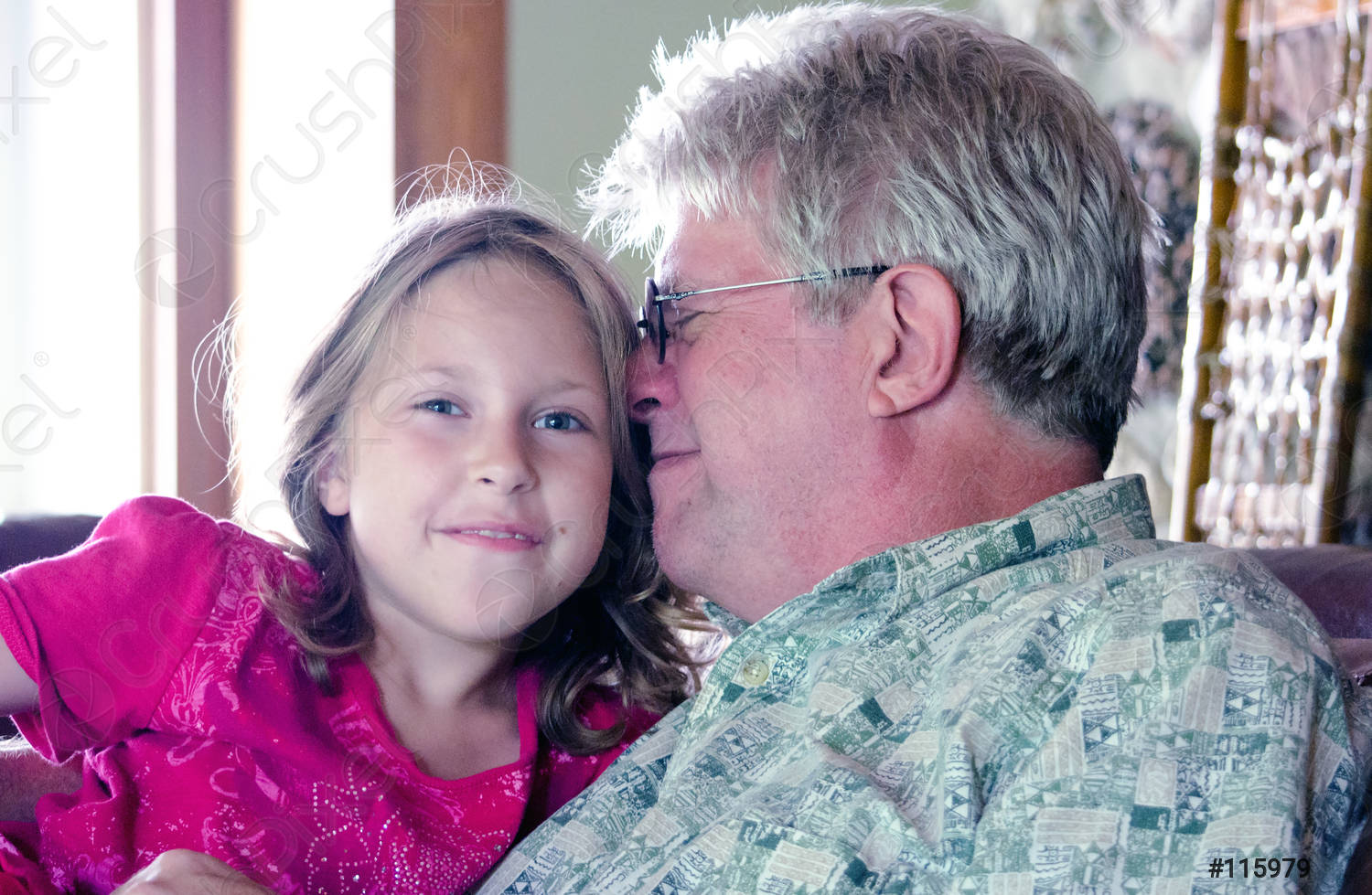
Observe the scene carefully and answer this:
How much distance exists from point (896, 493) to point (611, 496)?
407 millimetres

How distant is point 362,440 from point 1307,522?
8.92 feet

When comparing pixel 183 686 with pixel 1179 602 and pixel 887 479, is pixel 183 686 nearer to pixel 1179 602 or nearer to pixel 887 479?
pixel 887 479

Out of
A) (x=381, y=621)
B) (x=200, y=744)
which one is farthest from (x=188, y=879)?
(x=381, y=621)

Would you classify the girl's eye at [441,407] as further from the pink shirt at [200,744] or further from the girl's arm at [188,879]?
the girl's arm at [188,879]

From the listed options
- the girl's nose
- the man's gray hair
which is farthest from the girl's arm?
the man's gray hair

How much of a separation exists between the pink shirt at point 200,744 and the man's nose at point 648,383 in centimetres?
45

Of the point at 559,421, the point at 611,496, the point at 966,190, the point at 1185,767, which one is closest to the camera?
the point at 1185,767

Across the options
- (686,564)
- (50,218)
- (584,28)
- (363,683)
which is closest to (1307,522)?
(584,28)

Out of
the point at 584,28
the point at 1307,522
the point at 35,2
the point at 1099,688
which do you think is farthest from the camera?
the point at 1307,522

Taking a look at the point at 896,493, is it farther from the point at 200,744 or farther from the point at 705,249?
the point at 200,744

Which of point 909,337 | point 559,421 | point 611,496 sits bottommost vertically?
point 611,496

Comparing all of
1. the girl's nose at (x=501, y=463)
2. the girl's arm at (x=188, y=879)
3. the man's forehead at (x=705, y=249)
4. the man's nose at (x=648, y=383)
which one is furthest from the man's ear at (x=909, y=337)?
the girl's arm at (x=188, y=879)

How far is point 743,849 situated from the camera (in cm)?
92

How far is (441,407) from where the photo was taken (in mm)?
1264
